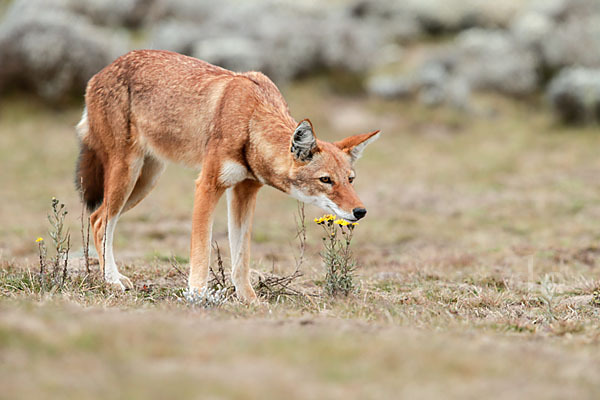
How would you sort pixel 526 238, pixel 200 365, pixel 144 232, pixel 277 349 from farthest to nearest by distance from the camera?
1. pixel 144 232
2. pixel 526 238
3. pixel 277 349
4. pixel 200 365

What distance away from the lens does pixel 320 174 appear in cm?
564

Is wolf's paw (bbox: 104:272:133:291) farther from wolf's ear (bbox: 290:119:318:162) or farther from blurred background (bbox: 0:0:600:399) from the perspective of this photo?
wolf's ear (bbox: 290:119:318:162)

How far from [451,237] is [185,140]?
19.4 feet

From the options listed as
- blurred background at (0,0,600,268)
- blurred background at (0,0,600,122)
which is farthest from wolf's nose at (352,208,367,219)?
blurred background at (0,0,600,122)

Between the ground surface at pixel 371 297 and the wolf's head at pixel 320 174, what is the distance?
912mm

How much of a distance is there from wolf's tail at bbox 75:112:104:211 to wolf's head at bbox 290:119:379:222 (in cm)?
256

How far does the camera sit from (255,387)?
9.68 ft

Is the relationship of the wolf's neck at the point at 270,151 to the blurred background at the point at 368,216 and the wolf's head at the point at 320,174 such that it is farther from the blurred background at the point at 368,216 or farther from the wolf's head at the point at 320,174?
the blurred background at the point at 368,216

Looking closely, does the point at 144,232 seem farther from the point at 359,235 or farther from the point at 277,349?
the point at 277,349

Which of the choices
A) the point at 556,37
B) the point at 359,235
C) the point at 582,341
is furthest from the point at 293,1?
the point at 582,341

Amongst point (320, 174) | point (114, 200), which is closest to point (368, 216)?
point (114, 200)

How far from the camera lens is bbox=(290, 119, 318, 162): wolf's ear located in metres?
5.54

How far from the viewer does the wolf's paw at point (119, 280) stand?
21.1ft

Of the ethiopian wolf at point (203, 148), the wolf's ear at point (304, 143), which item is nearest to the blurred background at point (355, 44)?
the ethiopian wolf at point (203, 148)
